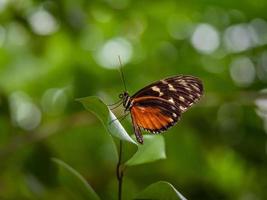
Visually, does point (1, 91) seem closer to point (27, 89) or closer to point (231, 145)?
point (27, 89)

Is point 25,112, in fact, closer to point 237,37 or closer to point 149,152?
point 237,37

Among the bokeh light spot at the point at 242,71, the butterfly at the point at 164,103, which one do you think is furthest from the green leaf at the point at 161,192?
the bokeh light spot at the point at 242,71

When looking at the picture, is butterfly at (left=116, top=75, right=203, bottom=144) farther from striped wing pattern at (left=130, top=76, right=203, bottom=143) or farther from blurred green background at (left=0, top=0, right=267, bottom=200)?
blurred green background at (left=0, top=0, right=267, bottom=200)

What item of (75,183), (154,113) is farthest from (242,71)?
(75,183)

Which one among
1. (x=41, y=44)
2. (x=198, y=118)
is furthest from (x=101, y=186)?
(x=41, y=44)

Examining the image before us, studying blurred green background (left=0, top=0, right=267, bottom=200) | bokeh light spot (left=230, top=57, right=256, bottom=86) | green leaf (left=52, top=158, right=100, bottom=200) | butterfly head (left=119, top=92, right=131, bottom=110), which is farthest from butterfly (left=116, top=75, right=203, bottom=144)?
bokeh light spot (left=230, top=57, right=256, bottom=86)

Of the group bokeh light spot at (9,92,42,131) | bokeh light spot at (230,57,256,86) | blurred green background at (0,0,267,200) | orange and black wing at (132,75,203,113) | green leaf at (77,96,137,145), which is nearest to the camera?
green leaf at (77,96,137,145)
